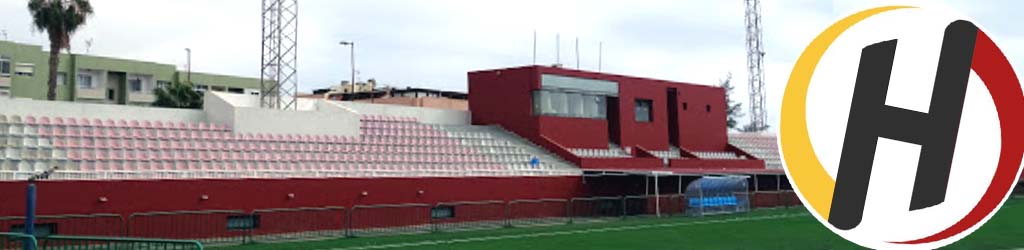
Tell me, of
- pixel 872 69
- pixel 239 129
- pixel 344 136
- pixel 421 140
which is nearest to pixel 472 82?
pixel 421 140

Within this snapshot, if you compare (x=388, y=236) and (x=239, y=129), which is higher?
(x=239, y=129)

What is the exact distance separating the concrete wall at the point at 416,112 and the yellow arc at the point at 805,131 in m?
29.1

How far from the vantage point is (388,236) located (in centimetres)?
2330

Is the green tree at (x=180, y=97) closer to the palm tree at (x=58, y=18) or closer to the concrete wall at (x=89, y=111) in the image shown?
the palm tree at (x=58, y=18)

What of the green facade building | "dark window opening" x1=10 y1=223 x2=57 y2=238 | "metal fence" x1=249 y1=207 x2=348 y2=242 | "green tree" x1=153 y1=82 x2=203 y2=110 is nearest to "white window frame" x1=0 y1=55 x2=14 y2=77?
the green facade building

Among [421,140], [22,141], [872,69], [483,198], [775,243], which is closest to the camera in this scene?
[872,69]

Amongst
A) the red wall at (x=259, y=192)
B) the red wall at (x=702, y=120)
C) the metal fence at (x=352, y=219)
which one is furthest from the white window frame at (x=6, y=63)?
the metal fence at (x=352, y=219)

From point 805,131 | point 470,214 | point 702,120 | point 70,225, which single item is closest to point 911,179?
point 805,131

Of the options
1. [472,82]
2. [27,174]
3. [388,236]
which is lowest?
[388,236]

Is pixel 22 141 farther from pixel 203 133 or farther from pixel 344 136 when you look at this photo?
pixel 344 136

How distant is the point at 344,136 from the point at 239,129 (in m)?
3.97

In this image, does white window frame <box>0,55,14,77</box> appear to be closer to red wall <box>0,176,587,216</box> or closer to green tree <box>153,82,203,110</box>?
green tree <box>153,82,203,110</box>

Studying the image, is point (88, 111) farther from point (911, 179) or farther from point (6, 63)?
point (6, 63)

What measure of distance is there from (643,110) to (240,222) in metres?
21.8
